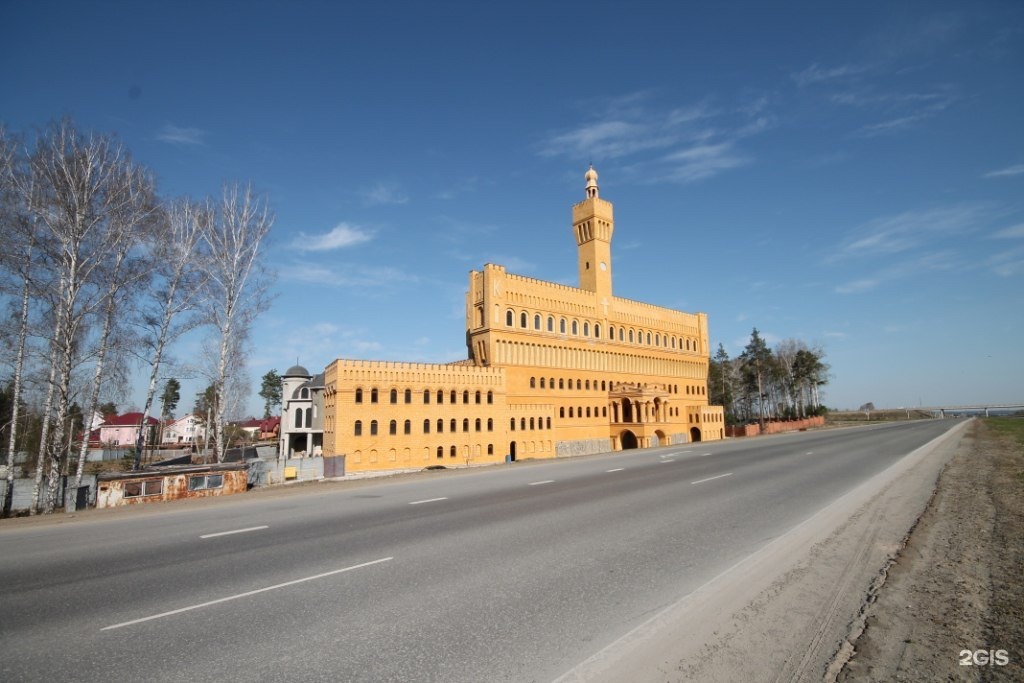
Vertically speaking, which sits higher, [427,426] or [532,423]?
[427,426]

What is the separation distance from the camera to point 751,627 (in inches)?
245

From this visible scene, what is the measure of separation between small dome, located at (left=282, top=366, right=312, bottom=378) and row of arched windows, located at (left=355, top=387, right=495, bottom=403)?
3200 centimetres

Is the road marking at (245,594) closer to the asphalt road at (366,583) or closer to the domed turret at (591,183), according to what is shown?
the asphalt road at (366,583)

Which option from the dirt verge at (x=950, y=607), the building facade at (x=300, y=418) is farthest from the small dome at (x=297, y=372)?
the dirt verge at (x=950, y=607)

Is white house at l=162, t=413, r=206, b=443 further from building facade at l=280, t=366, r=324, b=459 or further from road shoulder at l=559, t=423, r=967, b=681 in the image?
road shoulder at l=559, t=423, r=967, b=681

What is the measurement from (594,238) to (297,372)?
44.0 m

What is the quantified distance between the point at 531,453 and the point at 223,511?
36.2m

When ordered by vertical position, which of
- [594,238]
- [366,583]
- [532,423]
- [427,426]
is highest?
[594,238]

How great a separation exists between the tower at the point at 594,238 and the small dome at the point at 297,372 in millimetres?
39549

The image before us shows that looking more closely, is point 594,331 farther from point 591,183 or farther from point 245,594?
point 245,594

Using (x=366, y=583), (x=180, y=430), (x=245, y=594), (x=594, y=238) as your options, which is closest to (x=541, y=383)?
(x=594, y=238)

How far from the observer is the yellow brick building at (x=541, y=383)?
1578 inches

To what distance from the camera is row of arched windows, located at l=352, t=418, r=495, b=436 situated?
3862 centimetres

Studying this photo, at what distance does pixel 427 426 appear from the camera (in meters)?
42.1
